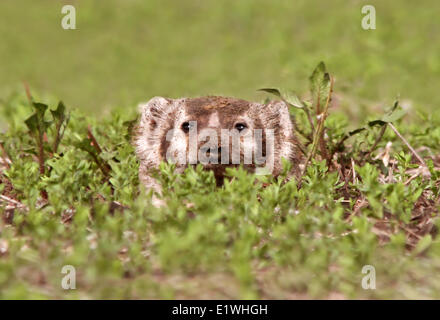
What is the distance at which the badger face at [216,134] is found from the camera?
636cm

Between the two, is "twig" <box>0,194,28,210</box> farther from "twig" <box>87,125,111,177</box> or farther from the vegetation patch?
"twig" <box>87,125,111,177</box>

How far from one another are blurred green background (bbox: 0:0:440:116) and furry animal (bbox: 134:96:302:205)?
5423 mm

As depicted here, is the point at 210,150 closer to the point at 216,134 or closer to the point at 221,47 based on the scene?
the point at 216,134

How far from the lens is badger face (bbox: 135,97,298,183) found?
6.36m

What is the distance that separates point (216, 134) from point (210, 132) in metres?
0.06

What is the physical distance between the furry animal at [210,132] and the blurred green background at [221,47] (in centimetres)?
542

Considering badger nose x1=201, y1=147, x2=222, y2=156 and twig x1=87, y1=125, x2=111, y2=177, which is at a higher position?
twig x1=87, y1=125, x2=111, y2=177

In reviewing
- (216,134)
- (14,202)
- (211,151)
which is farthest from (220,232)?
(14,202)

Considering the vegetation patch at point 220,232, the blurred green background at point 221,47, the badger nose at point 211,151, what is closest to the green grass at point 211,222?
the vegetation patch at point 220,232

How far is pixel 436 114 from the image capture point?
28.2 feet

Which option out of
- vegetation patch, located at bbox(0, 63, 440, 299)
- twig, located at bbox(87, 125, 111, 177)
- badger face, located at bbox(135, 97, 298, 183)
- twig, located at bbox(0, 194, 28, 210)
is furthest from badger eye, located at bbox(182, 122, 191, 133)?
twig, located at bbox(0, 194, 28, 210)

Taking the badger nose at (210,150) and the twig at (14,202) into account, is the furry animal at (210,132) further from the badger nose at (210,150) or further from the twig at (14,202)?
the twig at (14,202)
